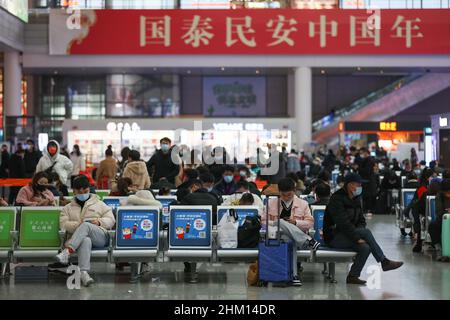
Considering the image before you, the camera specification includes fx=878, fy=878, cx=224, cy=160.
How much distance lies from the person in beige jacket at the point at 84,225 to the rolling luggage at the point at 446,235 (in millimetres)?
4603

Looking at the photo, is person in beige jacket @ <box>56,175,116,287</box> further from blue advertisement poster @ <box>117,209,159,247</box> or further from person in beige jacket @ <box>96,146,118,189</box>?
person in beige jacket @ <box>96,146,118,189</box>

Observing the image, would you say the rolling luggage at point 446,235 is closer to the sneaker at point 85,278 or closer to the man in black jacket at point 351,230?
the man in black jacket at point 351,230

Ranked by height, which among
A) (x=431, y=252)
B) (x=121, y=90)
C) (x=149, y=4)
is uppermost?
(x=149, y=4)

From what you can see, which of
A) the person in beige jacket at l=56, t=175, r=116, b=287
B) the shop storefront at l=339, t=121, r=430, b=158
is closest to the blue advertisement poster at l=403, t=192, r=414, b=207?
the person in beige jacket at l=56, t=175, r=116, b=287

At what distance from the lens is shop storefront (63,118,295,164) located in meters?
35.4

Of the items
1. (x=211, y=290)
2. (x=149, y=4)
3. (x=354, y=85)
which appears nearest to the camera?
(x=211, y=290)

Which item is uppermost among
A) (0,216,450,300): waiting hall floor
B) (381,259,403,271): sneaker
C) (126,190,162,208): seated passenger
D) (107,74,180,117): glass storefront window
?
(107,74,180,117): glass storefront window

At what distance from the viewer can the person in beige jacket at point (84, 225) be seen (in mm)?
10141

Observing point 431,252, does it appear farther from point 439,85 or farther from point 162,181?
point 439,85

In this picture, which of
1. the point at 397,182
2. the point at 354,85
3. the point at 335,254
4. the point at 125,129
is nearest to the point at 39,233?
the point at 335,254

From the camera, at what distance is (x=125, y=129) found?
35.8 metres

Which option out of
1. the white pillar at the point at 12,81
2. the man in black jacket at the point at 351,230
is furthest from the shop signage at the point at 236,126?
the man in black jacket at the point at 351,230

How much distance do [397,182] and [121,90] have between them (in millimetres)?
25775

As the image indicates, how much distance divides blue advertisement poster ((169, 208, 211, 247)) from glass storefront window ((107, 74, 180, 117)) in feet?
112
